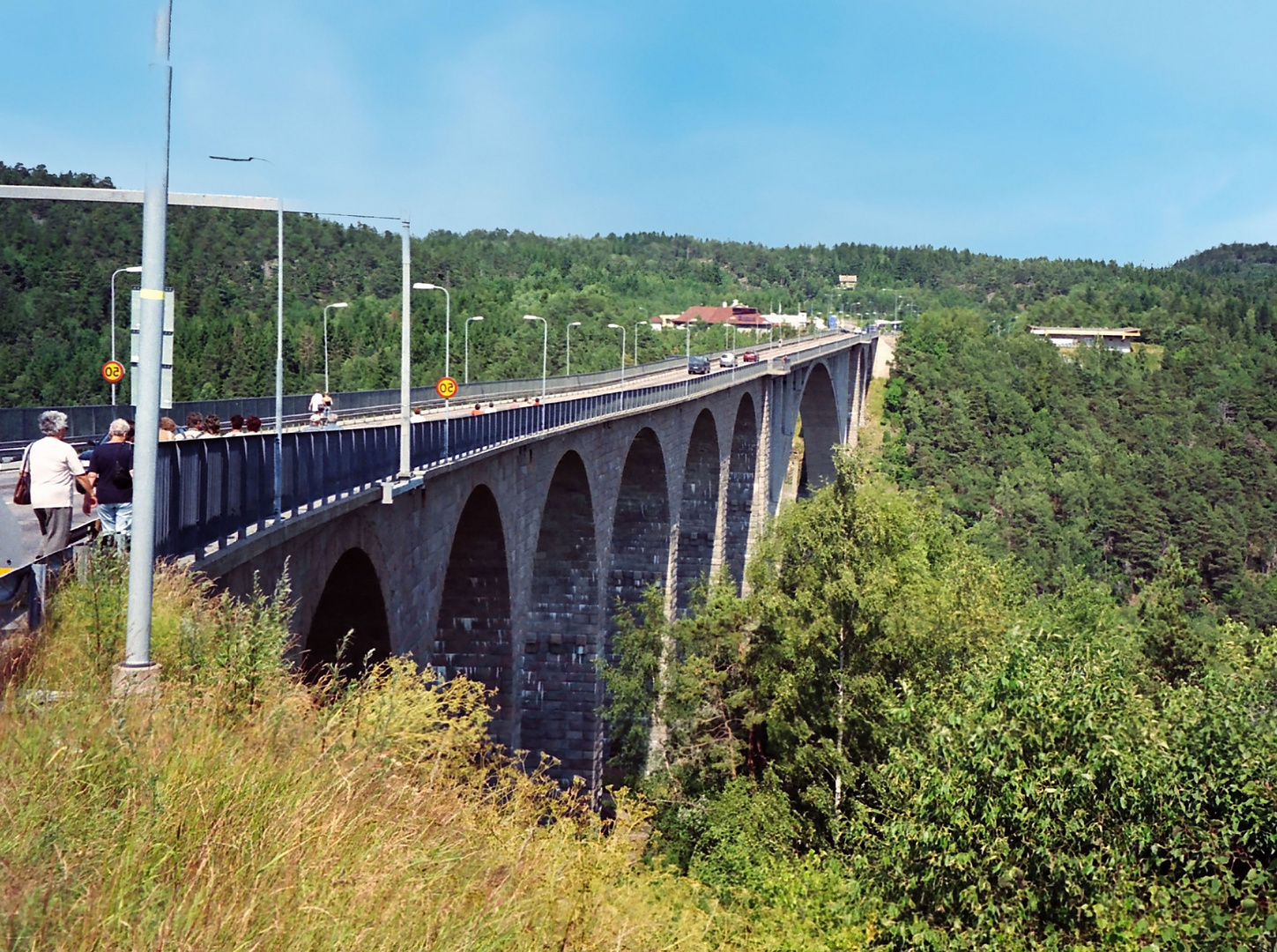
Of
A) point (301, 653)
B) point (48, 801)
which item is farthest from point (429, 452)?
point (48, 801)

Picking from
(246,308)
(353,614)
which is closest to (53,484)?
(353,614)

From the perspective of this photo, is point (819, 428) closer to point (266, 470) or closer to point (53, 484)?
point (266, 470)

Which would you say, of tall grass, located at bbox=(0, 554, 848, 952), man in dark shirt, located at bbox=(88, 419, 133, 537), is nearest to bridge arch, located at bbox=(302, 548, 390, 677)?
man in dark shirt, located at bbox=(88, 419, 133, 537)

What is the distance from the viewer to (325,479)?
15.2 metres

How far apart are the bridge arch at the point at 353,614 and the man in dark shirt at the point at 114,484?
20.5 ft

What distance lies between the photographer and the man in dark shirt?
10977mm

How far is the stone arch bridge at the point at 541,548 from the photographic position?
17.6m

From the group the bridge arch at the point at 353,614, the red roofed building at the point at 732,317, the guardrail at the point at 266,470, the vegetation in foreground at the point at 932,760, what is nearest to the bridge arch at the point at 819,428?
the vegetation in foreground at the point at 932,760

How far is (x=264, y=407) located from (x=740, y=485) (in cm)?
3588

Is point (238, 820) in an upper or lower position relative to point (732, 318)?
lower

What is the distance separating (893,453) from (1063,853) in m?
108

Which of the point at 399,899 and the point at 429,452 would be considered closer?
the point at 399,899

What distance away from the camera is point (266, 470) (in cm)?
1322

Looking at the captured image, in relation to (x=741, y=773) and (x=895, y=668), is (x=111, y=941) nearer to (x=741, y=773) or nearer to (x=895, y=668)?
(x=895, y=668)
